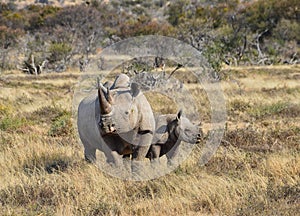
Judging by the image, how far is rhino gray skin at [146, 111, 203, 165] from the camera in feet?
25.2

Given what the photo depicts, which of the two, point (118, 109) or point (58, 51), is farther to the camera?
point (58, 51)

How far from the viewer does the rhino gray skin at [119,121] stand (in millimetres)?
5492

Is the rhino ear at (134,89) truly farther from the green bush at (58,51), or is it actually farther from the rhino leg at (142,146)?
the green bush at (58,51)

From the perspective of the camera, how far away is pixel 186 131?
26.2ft

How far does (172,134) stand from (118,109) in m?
2.42

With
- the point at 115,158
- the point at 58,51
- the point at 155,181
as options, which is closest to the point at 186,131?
the point at 155,181

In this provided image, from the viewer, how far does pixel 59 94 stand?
19297mm

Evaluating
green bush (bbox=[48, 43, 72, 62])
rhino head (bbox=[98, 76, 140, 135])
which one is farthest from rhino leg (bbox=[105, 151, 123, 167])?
green bush (bbox=[48, 43, 72, 62])

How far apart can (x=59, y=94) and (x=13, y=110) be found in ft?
16.5

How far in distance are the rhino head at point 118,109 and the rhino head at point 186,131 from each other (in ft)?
6.27

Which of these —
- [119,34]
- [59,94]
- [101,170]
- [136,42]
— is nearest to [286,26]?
[119,34]

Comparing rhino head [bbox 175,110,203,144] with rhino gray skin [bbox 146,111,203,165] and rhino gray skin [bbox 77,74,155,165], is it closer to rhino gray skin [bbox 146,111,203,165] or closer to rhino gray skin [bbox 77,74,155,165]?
rhino gray skin [bbox 146,111,203,165]

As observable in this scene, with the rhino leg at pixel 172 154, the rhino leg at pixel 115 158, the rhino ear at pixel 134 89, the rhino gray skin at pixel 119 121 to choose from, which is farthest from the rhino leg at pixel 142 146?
the rhino leg at pixel 172 154

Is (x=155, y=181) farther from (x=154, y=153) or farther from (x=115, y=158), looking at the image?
(x=154, y=153)
